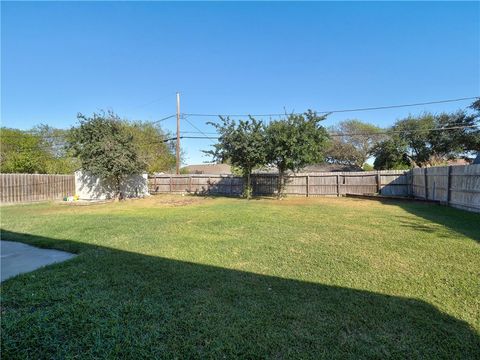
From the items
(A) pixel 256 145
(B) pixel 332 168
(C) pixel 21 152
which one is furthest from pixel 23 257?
(B) pixel 332 168

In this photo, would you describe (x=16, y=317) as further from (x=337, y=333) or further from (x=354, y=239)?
(x=354, y=239)

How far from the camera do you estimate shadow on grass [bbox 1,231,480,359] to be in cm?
205

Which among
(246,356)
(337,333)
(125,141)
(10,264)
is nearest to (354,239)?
(337,333)

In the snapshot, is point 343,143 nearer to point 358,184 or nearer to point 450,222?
point 358,184

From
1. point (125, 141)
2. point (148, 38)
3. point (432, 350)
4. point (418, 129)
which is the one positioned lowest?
point (432, 350)

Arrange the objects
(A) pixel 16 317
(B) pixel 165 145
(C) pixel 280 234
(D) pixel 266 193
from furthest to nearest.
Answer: (B) pixel 165 145
(D) pixel 266 193
(C) pixel 280 234
(A) pixel 16 317

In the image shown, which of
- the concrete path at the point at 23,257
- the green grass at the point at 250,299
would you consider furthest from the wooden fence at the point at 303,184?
the concrete path at the point at 23,257

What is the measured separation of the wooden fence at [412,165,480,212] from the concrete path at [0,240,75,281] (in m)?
10.8

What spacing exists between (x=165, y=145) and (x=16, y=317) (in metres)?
33.2

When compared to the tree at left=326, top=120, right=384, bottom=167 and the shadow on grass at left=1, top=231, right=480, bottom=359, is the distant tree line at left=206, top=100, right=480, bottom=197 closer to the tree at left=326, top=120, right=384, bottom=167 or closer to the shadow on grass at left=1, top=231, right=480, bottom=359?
the tree at left=326, top=120, right=384, bottom=167

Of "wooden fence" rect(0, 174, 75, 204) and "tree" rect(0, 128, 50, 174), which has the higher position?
"tree" rect(0, 128, 50, 174)

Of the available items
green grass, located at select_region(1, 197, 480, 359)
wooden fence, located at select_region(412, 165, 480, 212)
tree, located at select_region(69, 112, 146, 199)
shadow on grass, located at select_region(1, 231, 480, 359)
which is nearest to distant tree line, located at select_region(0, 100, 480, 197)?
tree, located at select_region(69, 112, 146, 199)

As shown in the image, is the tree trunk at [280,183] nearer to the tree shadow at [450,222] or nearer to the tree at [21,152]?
the tree shadow at [450,222]

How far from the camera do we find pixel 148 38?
1205 cm
